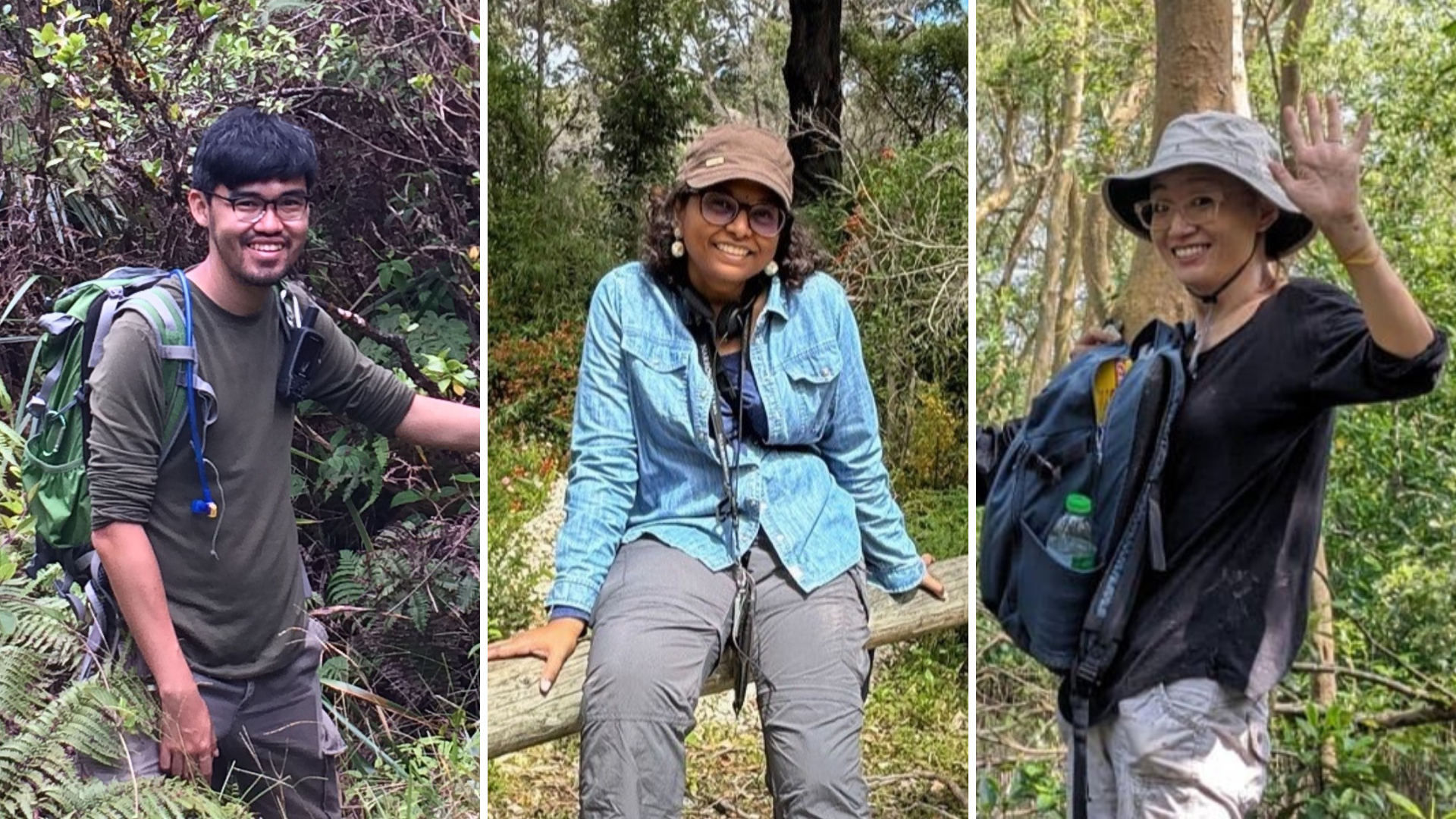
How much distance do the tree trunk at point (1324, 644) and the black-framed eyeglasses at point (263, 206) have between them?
7.95 ft

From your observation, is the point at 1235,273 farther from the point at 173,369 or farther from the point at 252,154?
the point at 173,369

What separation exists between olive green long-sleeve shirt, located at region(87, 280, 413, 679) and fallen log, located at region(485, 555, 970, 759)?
513 mm

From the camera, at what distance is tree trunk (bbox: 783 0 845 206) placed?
4.14 m

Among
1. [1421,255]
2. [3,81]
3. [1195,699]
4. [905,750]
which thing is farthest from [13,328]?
[1421,255]

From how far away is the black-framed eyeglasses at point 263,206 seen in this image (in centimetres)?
384

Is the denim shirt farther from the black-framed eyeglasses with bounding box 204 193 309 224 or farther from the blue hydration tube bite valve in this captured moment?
the blue hydration tube bite valve

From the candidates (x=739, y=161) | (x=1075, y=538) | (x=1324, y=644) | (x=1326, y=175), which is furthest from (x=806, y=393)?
(x=1324, y=644)

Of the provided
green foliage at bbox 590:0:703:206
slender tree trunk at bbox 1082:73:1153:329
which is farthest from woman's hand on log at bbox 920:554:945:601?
green foliage at bbox 590:0:703:206

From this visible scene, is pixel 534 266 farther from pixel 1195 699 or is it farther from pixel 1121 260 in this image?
pixel 1195 699

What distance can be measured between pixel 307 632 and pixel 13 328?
101 centimetres

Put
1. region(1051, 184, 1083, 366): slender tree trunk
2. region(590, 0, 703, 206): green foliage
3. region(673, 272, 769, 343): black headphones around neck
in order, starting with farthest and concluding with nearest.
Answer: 1. region(590, 0, 703, 206): green foliage
2. region(1051, 184, 1083, 366): slender tree trunk
3. region(673, 272, 769, 343): black headphones around neck

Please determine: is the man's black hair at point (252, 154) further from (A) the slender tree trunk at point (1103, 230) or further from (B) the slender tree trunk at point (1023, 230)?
(A) the slender tree trunk at point (1103, 230)

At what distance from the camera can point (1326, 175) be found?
3.04m

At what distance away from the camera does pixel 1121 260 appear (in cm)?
379
